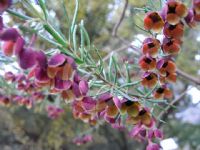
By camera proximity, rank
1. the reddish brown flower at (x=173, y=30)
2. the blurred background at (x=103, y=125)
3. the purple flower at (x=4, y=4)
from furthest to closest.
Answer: the blurred background at (x=103, y=125) < the reddish brown flower at (x=173, y=30) < the purple flower at (x=4, y=4)

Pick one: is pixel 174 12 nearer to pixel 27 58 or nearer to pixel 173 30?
pixel 173 30

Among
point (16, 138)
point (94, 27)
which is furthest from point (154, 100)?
point (16, 138)

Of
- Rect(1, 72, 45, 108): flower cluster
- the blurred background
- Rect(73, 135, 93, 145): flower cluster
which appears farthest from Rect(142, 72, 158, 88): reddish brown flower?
the blurred background

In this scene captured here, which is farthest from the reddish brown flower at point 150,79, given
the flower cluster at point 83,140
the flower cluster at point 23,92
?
the flower cluster at point 83,140

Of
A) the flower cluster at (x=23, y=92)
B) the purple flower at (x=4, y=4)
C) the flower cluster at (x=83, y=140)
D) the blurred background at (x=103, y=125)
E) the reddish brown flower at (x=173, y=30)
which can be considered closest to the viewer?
the purple flower at (x=4, y=4)

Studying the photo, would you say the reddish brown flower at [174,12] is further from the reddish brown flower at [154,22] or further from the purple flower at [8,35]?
the purple flower at [8,35]

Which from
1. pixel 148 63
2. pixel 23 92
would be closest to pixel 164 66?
pixel 148 63

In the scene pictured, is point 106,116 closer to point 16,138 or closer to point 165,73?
point 165,73

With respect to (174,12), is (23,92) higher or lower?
lower
